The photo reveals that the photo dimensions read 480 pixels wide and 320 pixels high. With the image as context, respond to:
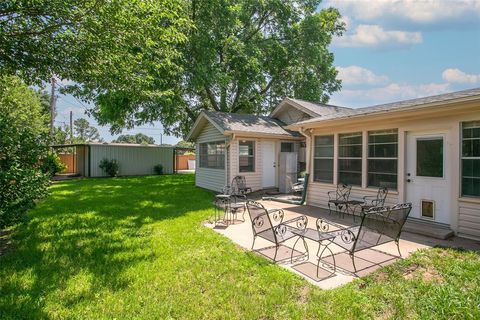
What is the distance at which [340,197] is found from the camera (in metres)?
8.05

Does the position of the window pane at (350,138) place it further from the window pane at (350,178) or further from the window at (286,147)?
the window at (286,147)

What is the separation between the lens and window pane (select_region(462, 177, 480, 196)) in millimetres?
A: 5381

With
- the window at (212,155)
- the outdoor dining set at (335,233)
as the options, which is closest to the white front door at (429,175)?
the outdoor dining set at (335,233)

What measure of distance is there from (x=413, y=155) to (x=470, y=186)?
134 cm

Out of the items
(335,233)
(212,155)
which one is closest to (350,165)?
(335,233)

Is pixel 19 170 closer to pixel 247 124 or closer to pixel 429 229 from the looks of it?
pixel 429 229

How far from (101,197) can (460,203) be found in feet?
38.2

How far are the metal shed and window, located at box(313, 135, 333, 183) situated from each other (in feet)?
54.9

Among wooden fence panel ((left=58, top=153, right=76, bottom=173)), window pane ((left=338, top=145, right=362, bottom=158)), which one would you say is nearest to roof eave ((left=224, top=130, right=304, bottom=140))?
window pane ((left=338, top=145, right=362, bottom=158))

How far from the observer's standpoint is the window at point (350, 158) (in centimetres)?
776

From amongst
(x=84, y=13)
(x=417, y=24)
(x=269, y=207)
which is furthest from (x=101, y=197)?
(x=417, y=24)

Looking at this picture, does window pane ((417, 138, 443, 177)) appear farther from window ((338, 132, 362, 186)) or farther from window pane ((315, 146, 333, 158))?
window pane ((315, 146, 333, 158))

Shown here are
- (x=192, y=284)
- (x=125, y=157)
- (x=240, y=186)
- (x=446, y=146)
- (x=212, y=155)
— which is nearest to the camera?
(x=192, y=284)

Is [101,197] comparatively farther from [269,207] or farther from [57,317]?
[57,317]
